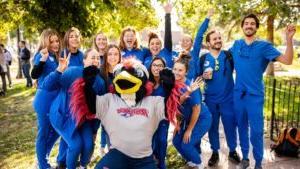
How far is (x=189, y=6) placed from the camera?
40.2ft

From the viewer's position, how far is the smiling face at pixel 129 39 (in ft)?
19.7

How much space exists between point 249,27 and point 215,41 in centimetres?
53

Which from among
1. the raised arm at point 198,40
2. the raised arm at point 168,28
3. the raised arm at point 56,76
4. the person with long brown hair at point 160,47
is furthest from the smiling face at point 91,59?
the raised arm at point 198,40

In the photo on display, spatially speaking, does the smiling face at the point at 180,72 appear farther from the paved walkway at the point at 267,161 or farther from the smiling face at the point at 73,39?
the paved walkway at the point at 267,161

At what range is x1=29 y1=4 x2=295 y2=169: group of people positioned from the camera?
501 cm

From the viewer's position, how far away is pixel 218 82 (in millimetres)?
5750

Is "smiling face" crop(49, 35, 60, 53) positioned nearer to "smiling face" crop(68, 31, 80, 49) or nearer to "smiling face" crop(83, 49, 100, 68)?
"smiling face" crop(68, 31, 80, 49)

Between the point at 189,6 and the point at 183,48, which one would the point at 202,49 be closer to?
the point at 183,48

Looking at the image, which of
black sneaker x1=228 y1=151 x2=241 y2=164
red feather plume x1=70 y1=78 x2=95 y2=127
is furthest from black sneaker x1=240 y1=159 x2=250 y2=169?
red feather plume x1=70 y1=78 x2=95 y2=127

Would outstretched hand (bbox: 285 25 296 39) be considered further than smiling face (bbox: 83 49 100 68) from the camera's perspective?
Yes

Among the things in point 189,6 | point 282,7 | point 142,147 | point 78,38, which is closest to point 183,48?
point 78,38

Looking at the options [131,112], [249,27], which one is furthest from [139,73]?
[249,27]

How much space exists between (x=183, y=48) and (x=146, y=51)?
55 cm

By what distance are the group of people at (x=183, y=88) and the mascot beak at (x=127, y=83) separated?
0.33 m
